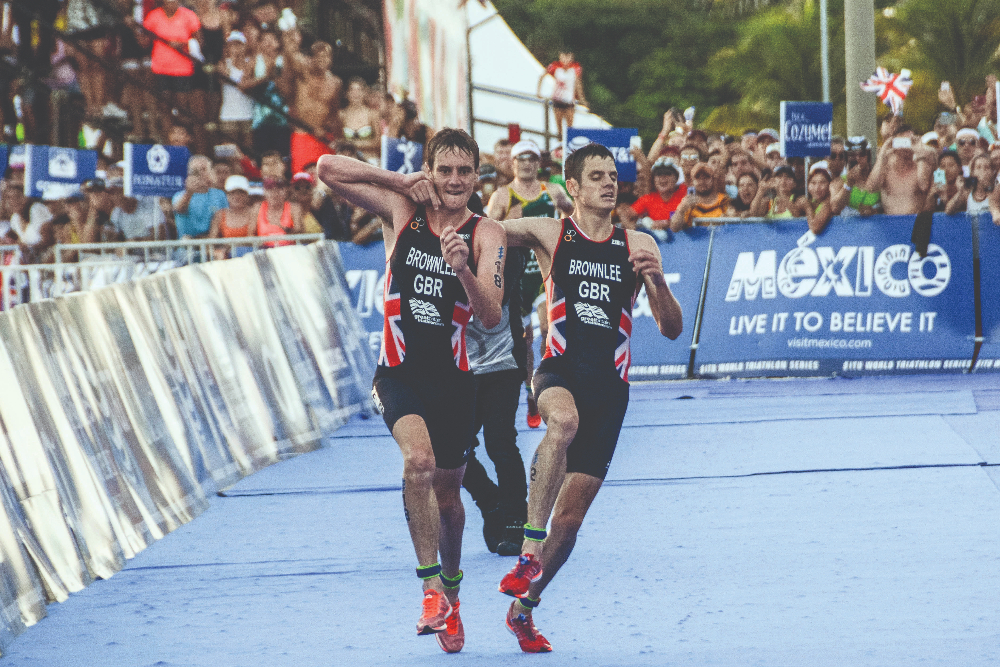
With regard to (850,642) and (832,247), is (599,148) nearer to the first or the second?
(850,642)

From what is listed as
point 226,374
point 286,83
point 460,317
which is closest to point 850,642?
point 460,317

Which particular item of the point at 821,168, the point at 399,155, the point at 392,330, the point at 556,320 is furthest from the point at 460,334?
the point at 821,168

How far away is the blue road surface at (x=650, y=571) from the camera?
5.25 metres

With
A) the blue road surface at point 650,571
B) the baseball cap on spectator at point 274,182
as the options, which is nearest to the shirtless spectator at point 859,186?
the blue road surface at point 650,571

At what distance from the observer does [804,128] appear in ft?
45.7

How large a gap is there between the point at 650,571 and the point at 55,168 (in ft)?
32.4

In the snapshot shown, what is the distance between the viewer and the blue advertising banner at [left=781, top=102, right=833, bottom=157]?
545 inches

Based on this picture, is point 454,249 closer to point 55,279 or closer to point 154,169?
point 55,279

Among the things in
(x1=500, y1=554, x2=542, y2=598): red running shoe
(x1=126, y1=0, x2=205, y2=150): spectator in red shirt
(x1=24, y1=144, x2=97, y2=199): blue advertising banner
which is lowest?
(x1=500, y1=554, x2=542, y2=598): red running shoe

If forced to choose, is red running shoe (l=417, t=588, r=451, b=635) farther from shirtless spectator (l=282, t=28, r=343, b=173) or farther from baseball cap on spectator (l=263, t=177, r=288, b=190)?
shirtless spectator (l=282, t=28, r=343, b=173)

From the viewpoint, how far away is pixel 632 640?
208 inches

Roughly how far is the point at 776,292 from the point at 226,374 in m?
6.42

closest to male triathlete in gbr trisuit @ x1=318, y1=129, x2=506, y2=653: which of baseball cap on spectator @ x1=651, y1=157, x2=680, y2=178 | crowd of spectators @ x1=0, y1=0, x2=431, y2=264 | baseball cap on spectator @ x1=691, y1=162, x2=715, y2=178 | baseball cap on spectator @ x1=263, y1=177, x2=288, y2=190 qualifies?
baseball cap on spectator @ x1=651, y1=157, x2=680, y2=178

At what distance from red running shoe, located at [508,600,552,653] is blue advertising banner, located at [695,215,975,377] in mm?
9012
